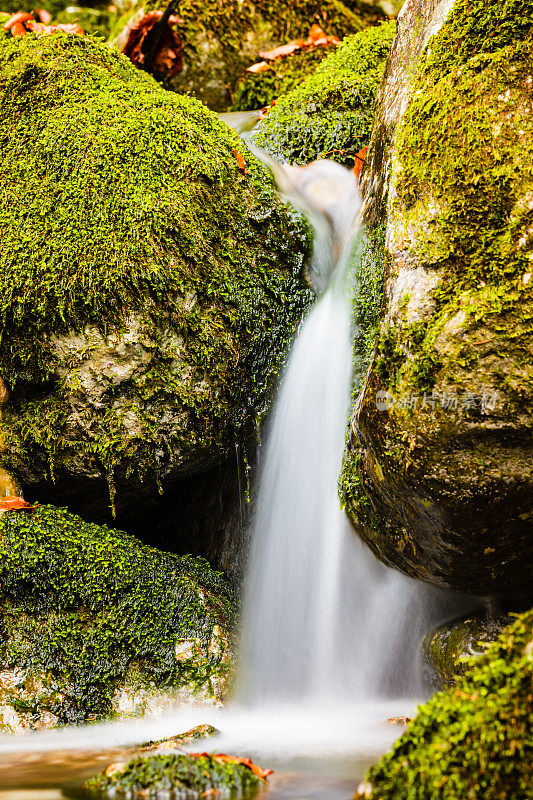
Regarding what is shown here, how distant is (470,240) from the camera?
2680 mm

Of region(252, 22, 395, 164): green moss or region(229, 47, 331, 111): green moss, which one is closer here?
region(252, 22, 395, 164): green moss

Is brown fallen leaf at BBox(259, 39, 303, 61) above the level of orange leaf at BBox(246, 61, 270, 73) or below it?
above

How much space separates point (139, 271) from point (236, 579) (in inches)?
73.5

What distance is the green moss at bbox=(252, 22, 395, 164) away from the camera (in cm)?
486

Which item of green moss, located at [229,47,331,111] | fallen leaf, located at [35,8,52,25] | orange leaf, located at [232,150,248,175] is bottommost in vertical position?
orange leaf, located at [232,150,248,175]

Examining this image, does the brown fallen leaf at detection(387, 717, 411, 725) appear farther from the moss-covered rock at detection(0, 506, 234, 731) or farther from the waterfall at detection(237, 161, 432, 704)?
the moss-covered rock at detection(0, 506, 234, 731)

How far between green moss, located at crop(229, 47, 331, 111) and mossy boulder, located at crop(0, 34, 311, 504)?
2.19 metres

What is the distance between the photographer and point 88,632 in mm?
3539

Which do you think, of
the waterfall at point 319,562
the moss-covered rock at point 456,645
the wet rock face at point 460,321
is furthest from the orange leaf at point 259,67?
the moss-covered rock at point 456,645

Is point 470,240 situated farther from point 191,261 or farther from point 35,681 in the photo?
point 35,681

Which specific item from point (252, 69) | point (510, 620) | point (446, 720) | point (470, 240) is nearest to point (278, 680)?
point (510, 620)

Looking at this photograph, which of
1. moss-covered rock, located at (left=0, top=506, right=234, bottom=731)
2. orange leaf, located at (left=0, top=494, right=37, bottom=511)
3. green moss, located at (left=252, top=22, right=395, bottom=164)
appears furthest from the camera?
green moss, located at (left=252, top=22, right=395, bottom=164)

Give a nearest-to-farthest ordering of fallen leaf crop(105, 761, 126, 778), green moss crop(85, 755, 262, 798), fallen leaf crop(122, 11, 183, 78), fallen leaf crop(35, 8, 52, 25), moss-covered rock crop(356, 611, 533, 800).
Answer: moss-covered rock crop(356, 611, 533, 800) < green moss crop(85, 755, 262, 798) < fallen leaf crop(105, 761, 126, 778) < fallen leaf crop(122, 11, 183, 78) < fallen leaf crop(35, 8, 52, 25)

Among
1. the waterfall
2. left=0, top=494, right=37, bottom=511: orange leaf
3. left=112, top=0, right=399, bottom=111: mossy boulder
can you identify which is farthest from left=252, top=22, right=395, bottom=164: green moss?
left=0, top=494, right=37, bottom=511: orange leaf
